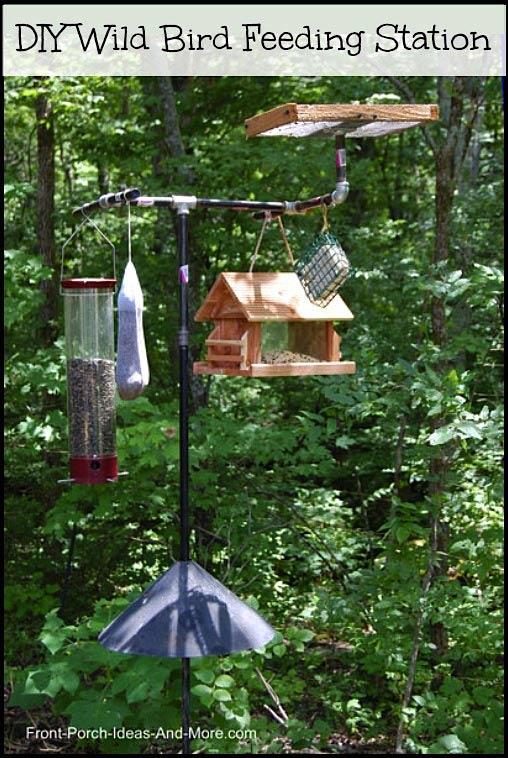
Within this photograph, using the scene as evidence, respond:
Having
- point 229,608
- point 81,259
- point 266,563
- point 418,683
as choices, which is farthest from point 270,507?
point 229,608

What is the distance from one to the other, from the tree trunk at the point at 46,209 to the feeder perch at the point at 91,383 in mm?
3146

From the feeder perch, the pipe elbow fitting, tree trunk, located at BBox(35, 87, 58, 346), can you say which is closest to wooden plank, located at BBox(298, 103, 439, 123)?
the pipe elbow fitting

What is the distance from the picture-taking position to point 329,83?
6168mm

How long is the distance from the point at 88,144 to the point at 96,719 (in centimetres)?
383

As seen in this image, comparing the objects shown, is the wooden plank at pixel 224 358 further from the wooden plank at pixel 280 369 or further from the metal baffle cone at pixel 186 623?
the metal baffle cone at pixel 186 623

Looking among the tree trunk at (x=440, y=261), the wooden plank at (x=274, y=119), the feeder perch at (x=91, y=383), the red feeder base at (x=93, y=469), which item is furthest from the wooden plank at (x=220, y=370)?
the tree trunk at (x=440, y=261)

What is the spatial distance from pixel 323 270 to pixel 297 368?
287 millimetres

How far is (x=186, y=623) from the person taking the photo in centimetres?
244

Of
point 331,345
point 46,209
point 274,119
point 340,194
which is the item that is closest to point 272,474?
point 46,209

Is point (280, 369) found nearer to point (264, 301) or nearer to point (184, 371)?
point (264, 301)

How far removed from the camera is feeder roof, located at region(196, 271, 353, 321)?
2906 millimetres

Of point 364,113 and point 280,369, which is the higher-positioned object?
point 364,113

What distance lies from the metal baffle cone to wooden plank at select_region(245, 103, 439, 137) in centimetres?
116

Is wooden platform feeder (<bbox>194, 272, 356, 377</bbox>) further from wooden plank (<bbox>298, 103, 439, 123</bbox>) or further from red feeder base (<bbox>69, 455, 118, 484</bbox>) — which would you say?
wooden plank (<bbox>298, 103, 439, 123</bbox>)
